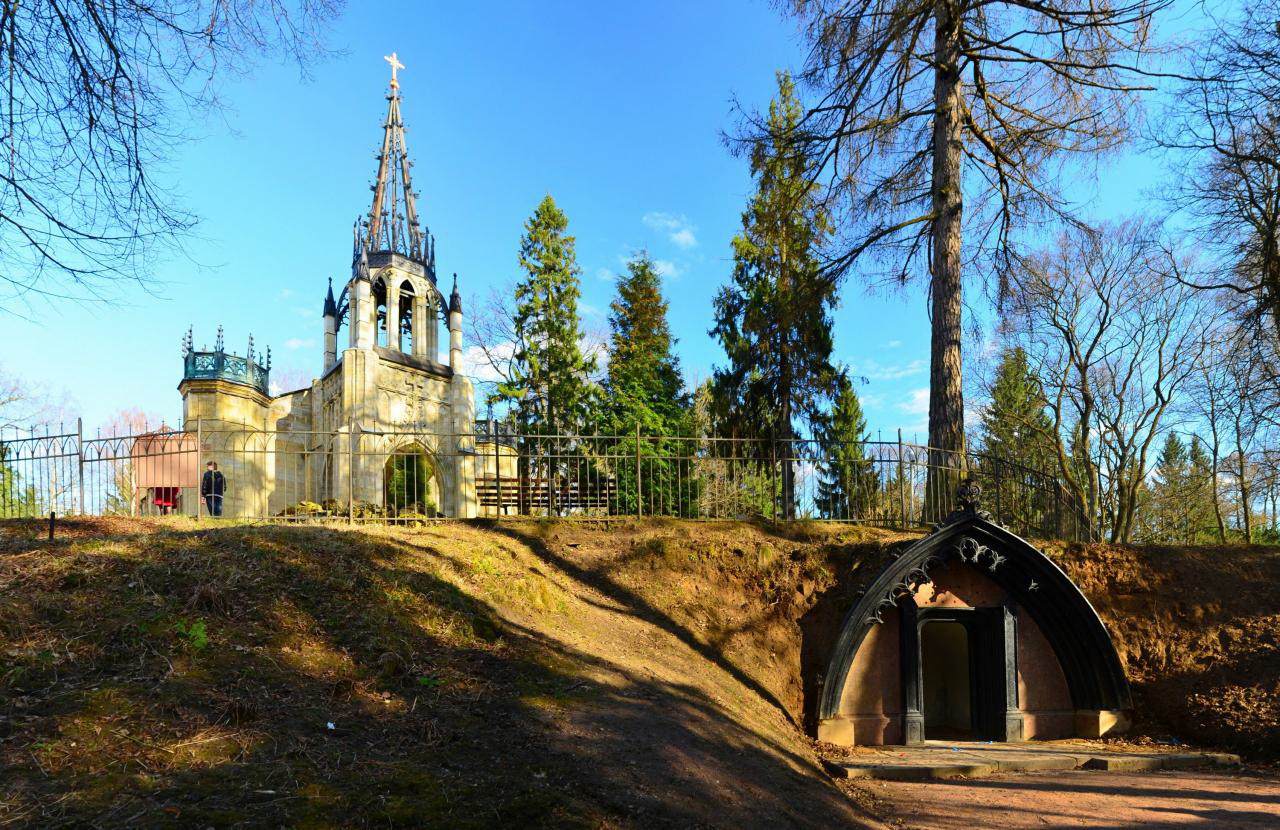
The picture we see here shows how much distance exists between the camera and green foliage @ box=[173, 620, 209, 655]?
5.81 metres

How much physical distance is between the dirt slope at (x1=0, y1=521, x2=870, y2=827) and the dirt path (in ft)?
3.85

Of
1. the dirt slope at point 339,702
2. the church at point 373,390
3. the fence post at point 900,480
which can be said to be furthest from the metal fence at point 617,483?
the church at point 373,390

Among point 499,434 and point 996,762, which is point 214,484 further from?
point 996,762

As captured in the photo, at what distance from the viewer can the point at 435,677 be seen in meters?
6.43

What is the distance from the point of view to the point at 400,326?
26547 millimetres

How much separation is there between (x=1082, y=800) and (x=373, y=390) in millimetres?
21971

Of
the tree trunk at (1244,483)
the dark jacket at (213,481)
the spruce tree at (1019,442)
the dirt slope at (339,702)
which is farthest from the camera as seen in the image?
the tree trunk at (1244,483)

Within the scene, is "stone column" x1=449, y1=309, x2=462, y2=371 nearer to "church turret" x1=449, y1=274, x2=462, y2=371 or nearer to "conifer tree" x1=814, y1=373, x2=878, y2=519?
"church turret" x1=449, y1=274, x2=462, y2=371

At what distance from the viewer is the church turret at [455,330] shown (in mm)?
28062

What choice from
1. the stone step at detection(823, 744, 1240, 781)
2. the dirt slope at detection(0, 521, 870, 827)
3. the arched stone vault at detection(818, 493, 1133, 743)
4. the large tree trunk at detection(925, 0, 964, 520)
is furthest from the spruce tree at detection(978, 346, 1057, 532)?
the dirt slope at detection(0, 521, 870, 827)

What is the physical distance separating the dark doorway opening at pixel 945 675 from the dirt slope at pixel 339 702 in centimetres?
859

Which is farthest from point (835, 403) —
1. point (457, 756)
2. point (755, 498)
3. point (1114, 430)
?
point (457, 756)

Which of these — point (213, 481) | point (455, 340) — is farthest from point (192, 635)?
point (455, 340)

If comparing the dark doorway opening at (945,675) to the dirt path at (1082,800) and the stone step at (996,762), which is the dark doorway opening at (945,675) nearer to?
the stone step at (996,762)
